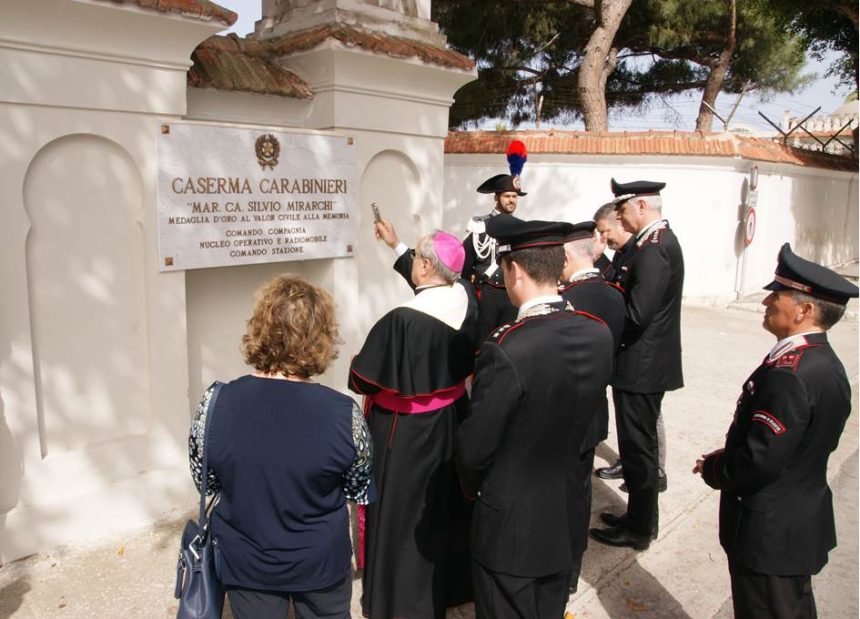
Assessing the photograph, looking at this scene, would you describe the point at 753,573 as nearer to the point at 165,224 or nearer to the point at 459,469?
the point at 459,469

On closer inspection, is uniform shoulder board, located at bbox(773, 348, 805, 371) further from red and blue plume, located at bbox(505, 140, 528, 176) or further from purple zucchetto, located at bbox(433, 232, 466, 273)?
red and blue plume, located at bbox(505, 140, 528, 176)

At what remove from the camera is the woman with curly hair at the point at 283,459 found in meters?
2.03

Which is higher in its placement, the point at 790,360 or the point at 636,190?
the point at 636,190

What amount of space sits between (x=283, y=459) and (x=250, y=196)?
2306 mm

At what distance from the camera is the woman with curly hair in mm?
2025

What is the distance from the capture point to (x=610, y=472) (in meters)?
4.79

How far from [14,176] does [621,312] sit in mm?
2861

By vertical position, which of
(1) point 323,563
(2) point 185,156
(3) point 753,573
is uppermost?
(2) point 185,156

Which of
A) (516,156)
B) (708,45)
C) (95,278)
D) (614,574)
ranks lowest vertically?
(614,574)

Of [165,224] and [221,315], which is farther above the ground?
[165,224]

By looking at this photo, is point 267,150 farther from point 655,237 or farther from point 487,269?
point 655,237

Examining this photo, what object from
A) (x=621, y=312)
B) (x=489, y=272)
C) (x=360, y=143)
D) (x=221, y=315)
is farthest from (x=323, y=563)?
(x=489, y=272)

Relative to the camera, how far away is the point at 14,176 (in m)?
3.22

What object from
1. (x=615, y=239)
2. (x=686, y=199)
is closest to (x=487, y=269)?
(x=615, y=239)
